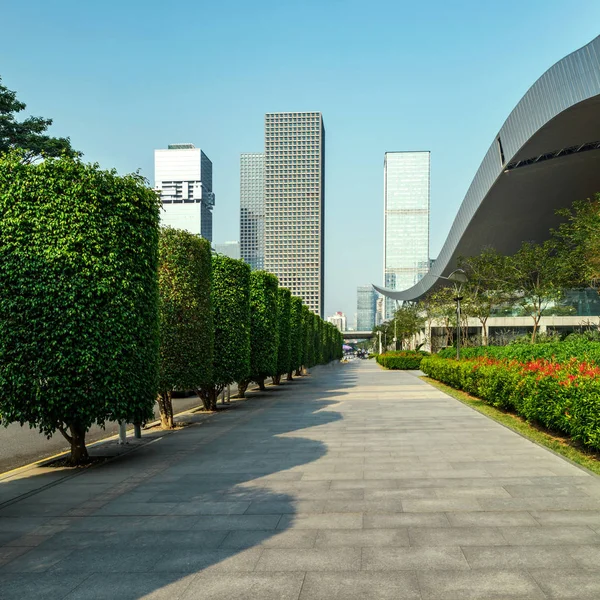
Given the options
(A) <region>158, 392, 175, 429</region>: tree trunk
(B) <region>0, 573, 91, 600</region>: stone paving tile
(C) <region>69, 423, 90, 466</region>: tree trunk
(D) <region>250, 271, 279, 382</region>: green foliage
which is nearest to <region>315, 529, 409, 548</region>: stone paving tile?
(B) <region>0, 573, 91, 600</region>: stone paving tile

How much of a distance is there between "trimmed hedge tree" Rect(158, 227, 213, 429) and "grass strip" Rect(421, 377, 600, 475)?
24.3ft

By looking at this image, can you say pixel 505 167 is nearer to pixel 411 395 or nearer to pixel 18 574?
pixel 411 395

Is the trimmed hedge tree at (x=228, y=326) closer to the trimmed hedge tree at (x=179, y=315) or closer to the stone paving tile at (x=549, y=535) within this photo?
the trimmed hedge tree at (x=179, y=315)

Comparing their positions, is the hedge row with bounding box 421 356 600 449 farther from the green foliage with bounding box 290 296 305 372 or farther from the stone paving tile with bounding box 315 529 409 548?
the green foliage with bounding box 290 296 305 372

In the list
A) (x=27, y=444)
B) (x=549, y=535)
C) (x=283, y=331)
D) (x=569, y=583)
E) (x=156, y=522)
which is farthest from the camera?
(x=283, y=331)

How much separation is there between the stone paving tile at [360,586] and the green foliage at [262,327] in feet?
59.0

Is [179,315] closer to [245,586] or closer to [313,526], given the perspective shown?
[313,526]

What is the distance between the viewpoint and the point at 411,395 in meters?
21.9

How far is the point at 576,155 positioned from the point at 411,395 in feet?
96.5

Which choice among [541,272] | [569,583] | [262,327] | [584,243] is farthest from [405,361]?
[569,583]

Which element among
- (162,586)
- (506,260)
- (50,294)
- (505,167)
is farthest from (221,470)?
(505,167)

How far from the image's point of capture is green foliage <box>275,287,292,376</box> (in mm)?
28281

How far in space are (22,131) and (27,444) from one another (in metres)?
A: 19.8

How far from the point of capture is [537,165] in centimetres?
4444
